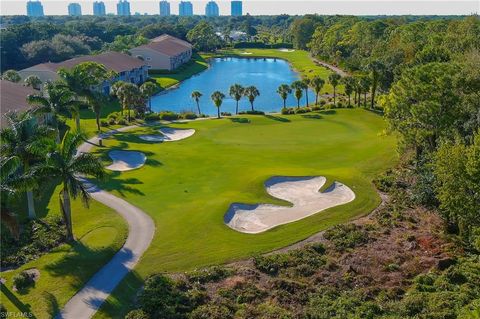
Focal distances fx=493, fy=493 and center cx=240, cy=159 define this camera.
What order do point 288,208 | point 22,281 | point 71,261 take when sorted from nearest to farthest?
point 22,281 < point 71,261 < point 288,208

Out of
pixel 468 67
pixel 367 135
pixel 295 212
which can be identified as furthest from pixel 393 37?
pixel 295 212

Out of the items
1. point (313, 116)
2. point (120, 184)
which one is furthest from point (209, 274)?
point (313, 116)

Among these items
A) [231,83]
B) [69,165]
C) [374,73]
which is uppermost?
[374,73]

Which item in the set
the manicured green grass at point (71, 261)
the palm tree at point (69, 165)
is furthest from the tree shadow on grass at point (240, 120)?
the palm tree at point (69, 165)

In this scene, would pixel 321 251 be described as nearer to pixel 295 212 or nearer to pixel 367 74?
pixel 295 212

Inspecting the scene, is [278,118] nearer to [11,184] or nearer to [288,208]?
[288,208]
